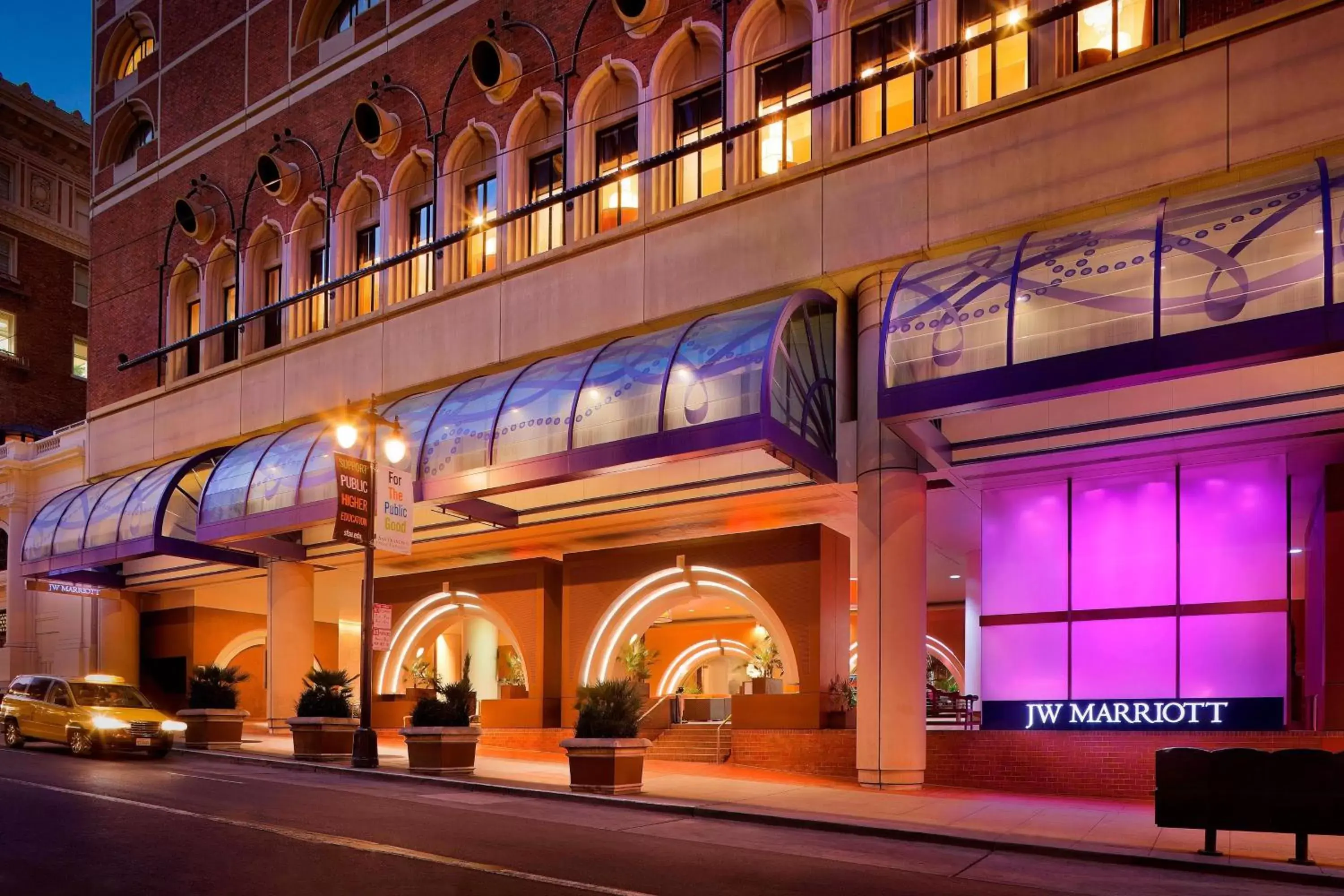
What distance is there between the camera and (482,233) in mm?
28766

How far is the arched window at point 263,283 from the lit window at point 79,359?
83.7 ft

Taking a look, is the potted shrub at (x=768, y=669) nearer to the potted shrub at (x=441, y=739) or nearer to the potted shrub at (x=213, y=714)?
the potted shrub at (x=441, y=739)

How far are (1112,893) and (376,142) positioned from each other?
85.0ft

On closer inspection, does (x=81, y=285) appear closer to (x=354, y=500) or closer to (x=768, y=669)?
(x=354, y=500)

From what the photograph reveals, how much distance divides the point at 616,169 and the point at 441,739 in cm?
1260

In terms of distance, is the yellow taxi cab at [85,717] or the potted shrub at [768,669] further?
the potted shrub at [768,669]

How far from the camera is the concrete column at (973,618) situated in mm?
29062

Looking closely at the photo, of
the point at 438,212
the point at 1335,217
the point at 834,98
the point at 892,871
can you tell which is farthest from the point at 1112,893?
the point at 438,212

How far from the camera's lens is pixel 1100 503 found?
20.4 m

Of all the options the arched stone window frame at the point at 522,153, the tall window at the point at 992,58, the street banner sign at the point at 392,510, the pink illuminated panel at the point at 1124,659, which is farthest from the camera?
the arched stone window frame at the point at 522,153

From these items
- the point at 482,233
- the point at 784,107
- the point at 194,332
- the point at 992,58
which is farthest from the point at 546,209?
the point at 194,332

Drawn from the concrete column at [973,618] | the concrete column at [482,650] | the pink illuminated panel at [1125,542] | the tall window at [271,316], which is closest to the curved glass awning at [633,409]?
the pink illuminated panel at [1125,542]

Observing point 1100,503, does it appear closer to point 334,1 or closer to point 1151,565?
point 1151,565

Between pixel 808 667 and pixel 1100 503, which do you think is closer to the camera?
pixel 1100 503
